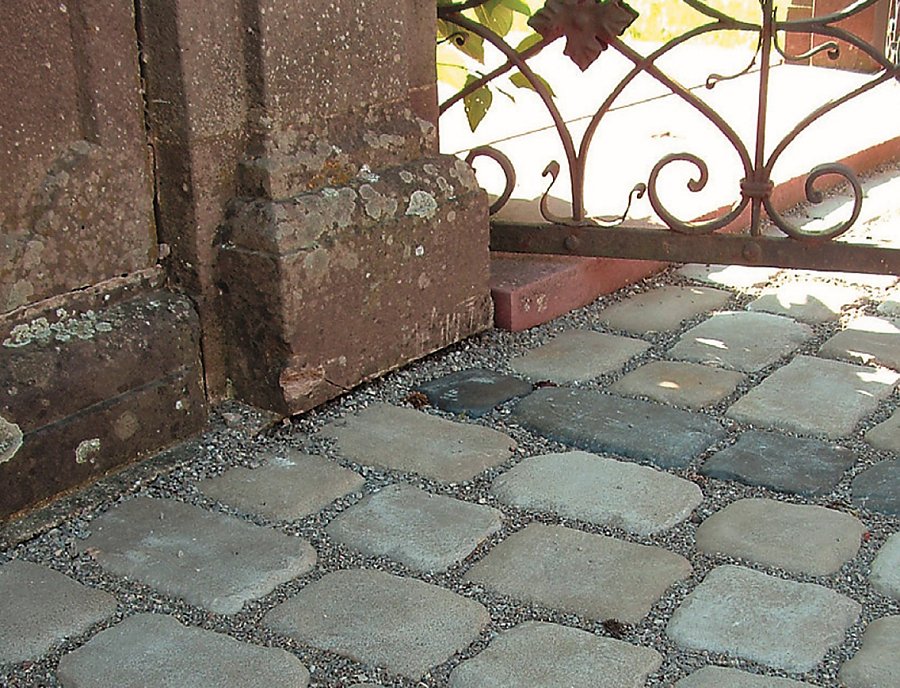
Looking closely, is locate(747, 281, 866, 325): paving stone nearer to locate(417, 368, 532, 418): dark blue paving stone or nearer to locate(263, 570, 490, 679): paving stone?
locate(417, 368, 532, 418): dark blue paving stone

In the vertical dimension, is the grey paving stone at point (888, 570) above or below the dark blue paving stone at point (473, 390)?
below

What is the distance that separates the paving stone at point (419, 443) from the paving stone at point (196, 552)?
0.37 meters

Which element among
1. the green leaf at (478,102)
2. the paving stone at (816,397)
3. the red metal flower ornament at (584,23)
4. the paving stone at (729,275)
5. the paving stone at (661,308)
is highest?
the red metal flower ornament at (584,23)

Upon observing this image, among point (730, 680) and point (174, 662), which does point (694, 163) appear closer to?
point (730, 680)

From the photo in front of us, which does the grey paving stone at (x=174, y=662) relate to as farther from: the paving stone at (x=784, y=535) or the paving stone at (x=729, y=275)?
the paving stone at (x=729, y=275)

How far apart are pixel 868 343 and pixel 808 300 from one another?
1.25ft

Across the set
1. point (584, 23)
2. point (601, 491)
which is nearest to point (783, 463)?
point (601, 491)

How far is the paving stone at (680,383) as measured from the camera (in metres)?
2.71

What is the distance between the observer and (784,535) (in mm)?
2092

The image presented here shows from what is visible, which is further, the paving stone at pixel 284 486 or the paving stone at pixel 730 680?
the paving stone at pixel 284 486

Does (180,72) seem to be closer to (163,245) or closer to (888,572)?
(163,245)

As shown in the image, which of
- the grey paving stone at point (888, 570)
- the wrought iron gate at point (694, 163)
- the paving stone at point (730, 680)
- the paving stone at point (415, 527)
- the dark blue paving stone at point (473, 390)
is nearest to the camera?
the paving stone at point (730, 680)

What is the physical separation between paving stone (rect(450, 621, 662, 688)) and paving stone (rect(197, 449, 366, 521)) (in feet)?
1.92

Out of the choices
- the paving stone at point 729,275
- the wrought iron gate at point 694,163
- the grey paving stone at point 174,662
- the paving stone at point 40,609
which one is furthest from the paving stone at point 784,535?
the paving stone at point 729,275
